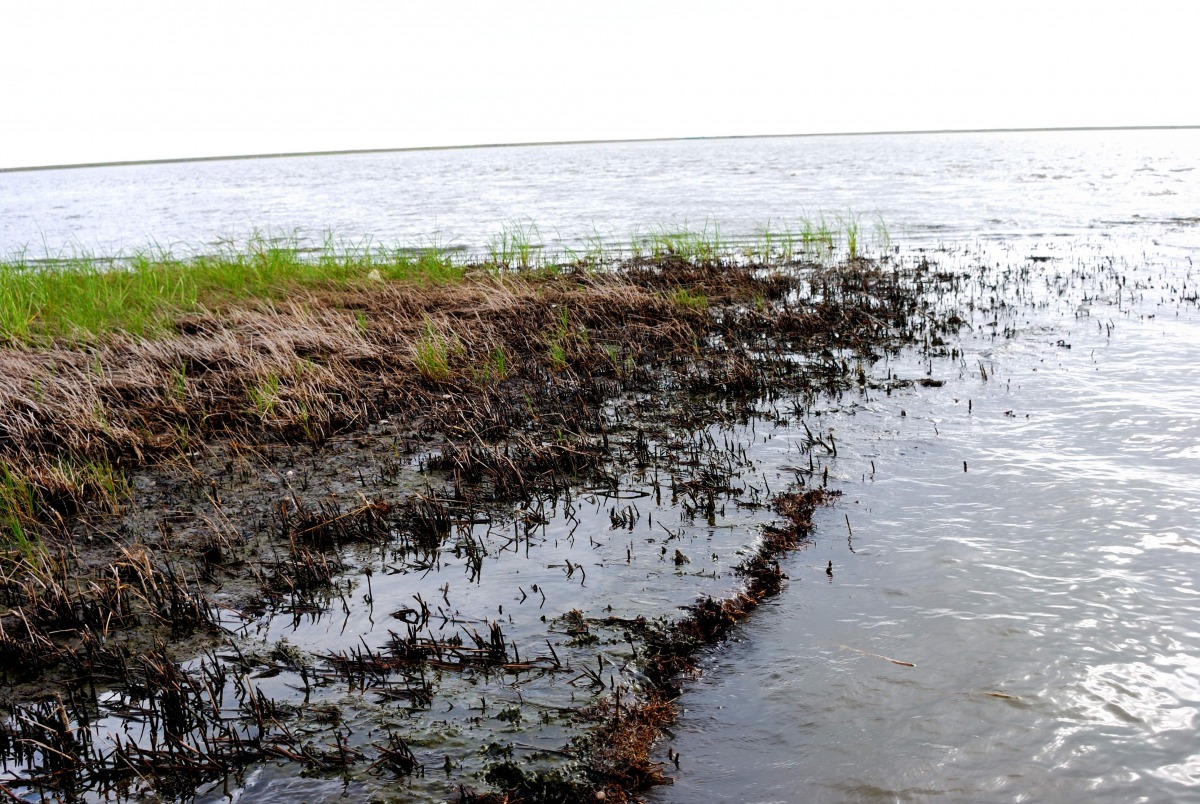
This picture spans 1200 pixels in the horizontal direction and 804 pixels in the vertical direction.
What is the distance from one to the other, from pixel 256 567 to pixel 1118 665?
511 centimetres

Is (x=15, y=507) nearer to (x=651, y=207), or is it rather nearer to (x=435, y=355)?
(x=435, y=355)

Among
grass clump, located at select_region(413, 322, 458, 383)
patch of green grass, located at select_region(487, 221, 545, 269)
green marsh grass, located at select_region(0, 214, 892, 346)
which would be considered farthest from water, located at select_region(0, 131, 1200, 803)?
Answer: patch of green grass, located at select_region(487, 221, 545, 269)

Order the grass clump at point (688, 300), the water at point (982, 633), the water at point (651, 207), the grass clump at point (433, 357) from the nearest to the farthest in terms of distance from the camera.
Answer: the water at point (982, 633) < the grass clump at point (433, 357) < the grass clump at point (688, 300) < the water at point (651, 207)

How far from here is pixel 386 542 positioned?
5.56m

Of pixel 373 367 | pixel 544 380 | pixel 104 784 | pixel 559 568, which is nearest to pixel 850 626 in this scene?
pixel 559 568

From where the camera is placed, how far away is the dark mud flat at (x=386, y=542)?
11.5ft

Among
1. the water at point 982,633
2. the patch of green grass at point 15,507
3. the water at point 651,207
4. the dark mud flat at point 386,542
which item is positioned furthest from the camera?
the water at point 651,207

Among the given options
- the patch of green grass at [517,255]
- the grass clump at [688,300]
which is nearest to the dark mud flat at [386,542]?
the grass clump at [688,300]

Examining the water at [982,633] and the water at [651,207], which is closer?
the water at [982,633]

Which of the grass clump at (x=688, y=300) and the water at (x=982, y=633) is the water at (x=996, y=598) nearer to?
the water at (x=982, y=633)

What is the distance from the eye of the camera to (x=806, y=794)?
3264 mm

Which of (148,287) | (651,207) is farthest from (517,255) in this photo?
(651,207)

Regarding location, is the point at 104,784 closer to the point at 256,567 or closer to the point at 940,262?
the point at 256,567

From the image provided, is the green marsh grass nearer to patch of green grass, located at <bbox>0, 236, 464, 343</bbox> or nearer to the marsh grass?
patch of green grass, located at <bbox>0, 236, 464, 343</bbox>
